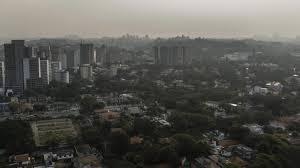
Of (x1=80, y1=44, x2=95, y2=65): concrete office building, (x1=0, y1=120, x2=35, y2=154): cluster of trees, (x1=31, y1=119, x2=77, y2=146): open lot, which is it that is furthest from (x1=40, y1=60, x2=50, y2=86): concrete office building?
(x1=0, y1=120, x2=35, y2=154): cluster of trees

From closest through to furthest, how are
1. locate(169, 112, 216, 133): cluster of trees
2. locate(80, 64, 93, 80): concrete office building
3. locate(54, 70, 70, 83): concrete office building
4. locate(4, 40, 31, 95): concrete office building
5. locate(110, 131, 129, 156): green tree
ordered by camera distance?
locate(110, 131, 129, 156): green tree < locate(169, 112, 216, 133): cluster of trees < locate(4, 40, 31, 95): concrete office building < locate(54, 70, 70, 83): concrete office building < locate(80, 64, 93, 80): concrete office building

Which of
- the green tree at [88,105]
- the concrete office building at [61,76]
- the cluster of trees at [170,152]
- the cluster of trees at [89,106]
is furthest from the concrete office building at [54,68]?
the cluster of trees at [170,152]

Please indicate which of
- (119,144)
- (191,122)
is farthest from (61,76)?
(119,144)

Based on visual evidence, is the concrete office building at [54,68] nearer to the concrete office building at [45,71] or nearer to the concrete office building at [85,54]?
the concrete office building at [45,71]

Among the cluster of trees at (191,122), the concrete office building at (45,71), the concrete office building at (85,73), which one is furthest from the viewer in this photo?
the concrete office building at (85,73)

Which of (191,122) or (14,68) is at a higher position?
→ (14,68)

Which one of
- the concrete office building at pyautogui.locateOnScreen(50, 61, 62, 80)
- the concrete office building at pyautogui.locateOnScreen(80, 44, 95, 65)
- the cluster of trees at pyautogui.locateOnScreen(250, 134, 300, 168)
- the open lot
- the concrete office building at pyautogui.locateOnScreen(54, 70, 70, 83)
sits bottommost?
the open lot

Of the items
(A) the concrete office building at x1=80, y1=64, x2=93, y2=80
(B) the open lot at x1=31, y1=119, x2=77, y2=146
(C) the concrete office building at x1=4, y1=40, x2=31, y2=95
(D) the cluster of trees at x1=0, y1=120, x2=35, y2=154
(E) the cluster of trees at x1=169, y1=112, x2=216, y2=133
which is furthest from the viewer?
(A) the concrete office building at x1=80, y1=64, x2=93, y2=80

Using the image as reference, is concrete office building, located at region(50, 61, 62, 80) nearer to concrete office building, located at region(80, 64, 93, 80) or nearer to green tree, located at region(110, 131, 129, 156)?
concrete office building, located at region(80, 64, 93, 80)

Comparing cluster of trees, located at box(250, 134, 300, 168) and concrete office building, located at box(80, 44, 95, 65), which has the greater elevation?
concrete office building, located at box(80, 44, 95, 65)

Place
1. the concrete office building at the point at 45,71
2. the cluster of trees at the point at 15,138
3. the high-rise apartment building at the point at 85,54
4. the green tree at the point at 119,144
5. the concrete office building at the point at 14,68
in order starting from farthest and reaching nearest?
the high-rise apartment building at the point at 85,54, the concrete office building at the point at 45,71, the concrete office building at the point at 14,68, the cluster of trees at the point at 15,138, the green tree at the point at 119,144

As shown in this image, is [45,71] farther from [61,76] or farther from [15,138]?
[15,138]
